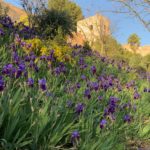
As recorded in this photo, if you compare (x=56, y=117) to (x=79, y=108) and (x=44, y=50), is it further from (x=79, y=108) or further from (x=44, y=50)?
(x=44, y=50)

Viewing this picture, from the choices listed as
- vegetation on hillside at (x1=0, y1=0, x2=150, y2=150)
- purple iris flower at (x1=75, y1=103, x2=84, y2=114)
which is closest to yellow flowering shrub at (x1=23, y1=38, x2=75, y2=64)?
vegetation on hillside at (x1=0, y1=0, x2=150, y2=150)

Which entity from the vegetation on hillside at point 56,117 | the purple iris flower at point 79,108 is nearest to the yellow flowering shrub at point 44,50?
the vegetation on hillside at point 56,117

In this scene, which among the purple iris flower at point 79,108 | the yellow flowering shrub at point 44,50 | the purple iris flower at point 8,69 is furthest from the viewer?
the yellow flowering shrub at point 44,50

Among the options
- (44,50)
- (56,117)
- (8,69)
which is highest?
(44,50)

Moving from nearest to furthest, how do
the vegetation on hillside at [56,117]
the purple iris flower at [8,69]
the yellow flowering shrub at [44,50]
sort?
the vegetation on hillside at [56,117]
the purple iris flower at [8,69]
the yellow flowering shrub at [44,50]

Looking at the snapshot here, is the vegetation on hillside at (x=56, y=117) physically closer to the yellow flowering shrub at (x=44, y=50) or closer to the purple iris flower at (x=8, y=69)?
the purple iris flower at (x=8, y=69)

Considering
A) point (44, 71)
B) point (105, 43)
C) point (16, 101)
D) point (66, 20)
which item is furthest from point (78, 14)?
point (16, 101)

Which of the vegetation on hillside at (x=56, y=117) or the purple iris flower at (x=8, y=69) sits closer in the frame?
the vegetation on hillside at (x=56, y=117)

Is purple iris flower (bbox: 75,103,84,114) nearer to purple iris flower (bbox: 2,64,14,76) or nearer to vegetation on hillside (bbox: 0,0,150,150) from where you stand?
vegetation on hillside (bbox: 0,0,150,150)

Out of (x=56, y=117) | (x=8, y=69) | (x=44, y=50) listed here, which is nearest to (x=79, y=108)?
(x=56, y=117)

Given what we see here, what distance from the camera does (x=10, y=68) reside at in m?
3.36

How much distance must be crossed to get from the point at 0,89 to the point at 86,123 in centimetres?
106

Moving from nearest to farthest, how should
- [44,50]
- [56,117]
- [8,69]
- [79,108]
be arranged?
[56,117]
[8,69]
[79,108]
[44,50]

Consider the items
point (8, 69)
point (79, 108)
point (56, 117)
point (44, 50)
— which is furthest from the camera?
point (44, 50)
